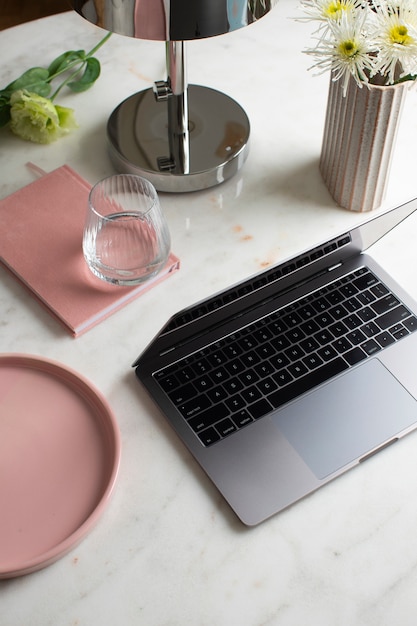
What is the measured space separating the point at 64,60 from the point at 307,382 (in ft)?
2.16

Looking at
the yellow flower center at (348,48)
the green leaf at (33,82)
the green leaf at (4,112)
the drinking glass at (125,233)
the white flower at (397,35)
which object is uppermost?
the white flower at (397,35)

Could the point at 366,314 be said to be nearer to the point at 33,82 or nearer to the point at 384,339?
the point at 384,339

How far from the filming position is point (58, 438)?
911 mm

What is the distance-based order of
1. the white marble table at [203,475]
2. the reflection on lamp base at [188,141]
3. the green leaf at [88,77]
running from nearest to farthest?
the white marble table at [203,475] < the reflection on lamp base at [188,141] < the green leaf at [88,77]

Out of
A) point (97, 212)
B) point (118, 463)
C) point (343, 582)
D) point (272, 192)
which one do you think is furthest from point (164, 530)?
point (272, 192)

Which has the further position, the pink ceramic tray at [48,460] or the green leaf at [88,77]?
the green leaf at [88,77]

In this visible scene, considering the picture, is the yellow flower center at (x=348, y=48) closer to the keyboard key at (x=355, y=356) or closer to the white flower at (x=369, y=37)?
the white flower at (x=369, y=37)

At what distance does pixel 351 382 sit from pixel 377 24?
0.42 meters

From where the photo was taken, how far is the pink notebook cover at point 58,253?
101cm

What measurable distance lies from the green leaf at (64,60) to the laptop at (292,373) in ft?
1.73

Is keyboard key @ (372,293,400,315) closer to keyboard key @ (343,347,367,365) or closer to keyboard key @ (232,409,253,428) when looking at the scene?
keyboard key @ (343,347,367,365)

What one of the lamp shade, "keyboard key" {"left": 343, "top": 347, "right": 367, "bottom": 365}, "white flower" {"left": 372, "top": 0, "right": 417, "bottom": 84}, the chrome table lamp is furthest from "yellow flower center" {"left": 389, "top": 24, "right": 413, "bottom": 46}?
"keyboard key" {"left": 343, "top": 347, "right": 367, "bottom": 365}

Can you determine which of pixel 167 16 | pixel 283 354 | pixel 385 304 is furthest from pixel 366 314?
pixel 167 16

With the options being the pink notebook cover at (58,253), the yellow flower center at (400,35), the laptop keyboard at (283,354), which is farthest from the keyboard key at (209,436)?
the yellow flower center at (400,35)
